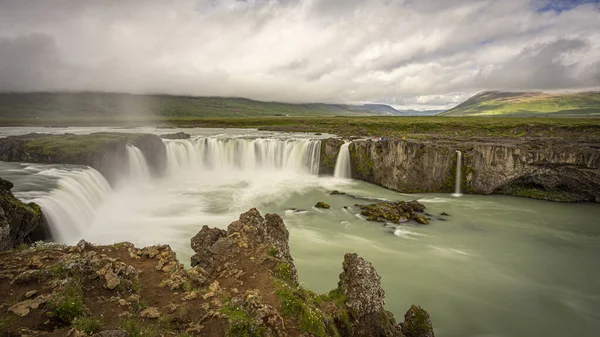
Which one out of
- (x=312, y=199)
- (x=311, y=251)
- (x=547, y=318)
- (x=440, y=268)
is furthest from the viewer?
(x=312, y=199)

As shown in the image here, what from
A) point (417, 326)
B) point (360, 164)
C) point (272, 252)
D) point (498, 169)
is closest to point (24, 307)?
point (272, 252)

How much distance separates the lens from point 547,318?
15164 millimetres

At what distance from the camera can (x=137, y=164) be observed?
40.2 meters

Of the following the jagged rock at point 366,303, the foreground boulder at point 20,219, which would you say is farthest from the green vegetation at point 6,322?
the foreground boulder at point 20,219

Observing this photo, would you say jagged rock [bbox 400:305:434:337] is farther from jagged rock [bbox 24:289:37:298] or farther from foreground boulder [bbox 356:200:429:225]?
foreground boulder [bbox 356:200:429:225]

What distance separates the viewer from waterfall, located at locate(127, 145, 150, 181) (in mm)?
39438

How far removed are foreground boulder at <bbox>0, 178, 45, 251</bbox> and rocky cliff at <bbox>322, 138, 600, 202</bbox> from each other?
112ft

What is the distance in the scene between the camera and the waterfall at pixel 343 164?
143 ft

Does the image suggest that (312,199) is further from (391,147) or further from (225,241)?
(225,241)

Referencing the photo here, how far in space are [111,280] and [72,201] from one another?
19228mm

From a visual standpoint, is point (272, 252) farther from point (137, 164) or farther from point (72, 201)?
point (137, 164)

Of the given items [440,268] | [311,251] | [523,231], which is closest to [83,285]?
[311,251]

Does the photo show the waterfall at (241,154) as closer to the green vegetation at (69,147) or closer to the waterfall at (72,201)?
the green vegetation at (69,147)

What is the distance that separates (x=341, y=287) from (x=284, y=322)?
13.8ft
